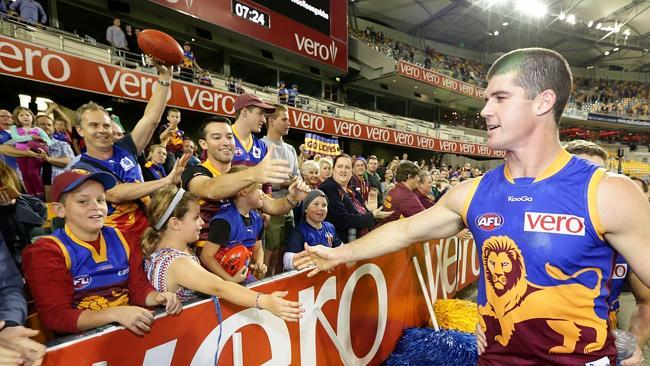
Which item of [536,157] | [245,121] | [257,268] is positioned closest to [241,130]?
[245,121]

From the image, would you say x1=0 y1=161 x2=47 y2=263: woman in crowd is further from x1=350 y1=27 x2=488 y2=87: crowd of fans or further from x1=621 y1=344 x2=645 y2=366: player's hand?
x1=350 y1=27 x2=488 y2=87: crowd of fans

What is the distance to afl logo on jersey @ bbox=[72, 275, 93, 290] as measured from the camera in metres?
1.83

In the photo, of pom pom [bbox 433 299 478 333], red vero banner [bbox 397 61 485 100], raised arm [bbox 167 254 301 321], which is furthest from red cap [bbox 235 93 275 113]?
red vero banner [bbox 397 61 485 100]

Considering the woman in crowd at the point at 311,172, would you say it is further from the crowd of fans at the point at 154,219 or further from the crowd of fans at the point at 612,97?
the crowd of fans at the point at 612,97

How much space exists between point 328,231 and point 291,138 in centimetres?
1542

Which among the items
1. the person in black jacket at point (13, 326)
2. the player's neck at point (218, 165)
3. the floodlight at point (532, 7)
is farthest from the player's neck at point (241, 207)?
the floodlight at point (532, 7)

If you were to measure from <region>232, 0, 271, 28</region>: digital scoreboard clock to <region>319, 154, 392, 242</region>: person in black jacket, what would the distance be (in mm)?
11495

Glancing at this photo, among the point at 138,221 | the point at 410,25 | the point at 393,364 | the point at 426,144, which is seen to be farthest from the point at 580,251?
the point at 410,25

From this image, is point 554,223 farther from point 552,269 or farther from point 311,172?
point 311,172

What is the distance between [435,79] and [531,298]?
25.2 meters

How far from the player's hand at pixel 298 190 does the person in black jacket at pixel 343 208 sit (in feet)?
4.71

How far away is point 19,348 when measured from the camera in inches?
48.6

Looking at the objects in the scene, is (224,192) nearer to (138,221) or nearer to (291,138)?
(138,221)

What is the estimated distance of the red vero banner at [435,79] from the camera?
22.7m
